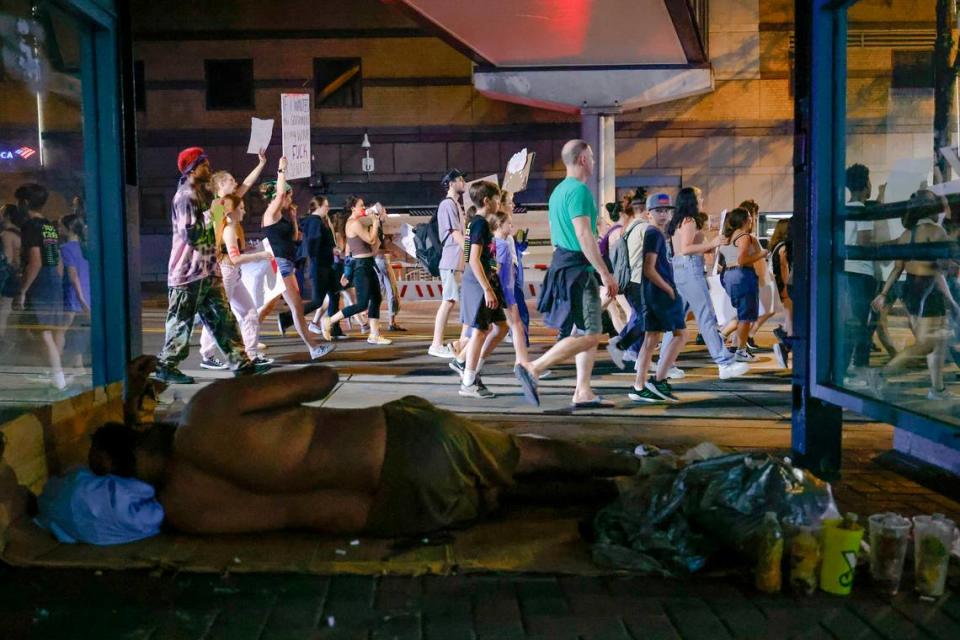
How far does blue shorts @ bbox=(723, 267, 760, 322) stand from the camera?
1072 centimetres

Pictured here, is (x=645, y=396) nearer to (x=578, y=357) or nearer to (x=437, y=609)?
(x=578, y=357)

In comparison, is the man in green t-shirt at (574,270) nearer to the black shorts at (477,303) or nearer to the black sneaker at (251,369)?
the black shorts at (477,303)

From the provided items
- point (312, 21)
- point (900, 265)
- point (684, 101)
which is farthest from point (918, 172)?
point (312, 21)

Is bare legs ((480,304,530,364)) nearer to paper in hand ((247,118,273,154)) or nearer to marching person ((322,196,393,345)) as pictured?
paper in hand ((247,118,273,154))

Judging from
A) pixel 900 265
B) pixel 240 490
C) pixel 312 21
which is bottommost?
pixel 240 490

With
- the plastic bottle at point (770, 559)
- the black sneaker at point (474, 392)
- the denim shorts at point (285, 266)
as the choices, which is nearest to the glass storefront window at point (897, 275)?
the plastic bottle at point (770, 559)

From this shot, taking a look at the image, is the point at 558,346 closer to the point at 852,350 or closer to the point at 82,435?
the point at 852,350

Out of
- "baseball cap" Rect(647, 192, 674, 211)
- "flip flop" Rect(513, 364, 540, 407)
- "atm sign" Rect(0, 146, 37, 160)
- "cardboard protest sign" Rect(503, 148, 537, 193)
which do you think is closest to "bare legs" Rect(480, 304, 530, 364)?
"flip flop" Rect(513, 364, 540, 407)

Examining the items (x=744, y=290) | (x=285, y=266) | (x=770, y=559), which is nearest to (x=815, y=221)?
(x=770, y=559)

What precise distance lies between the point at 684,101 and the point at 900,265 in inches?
770

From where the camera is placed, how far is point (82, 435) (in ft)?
16.3

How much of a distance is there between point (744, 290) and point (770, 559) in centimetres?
754

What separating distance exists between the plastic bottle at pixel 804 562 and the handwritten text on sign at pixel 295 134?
8.44m

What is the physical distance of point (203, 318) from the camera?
28.7ft
